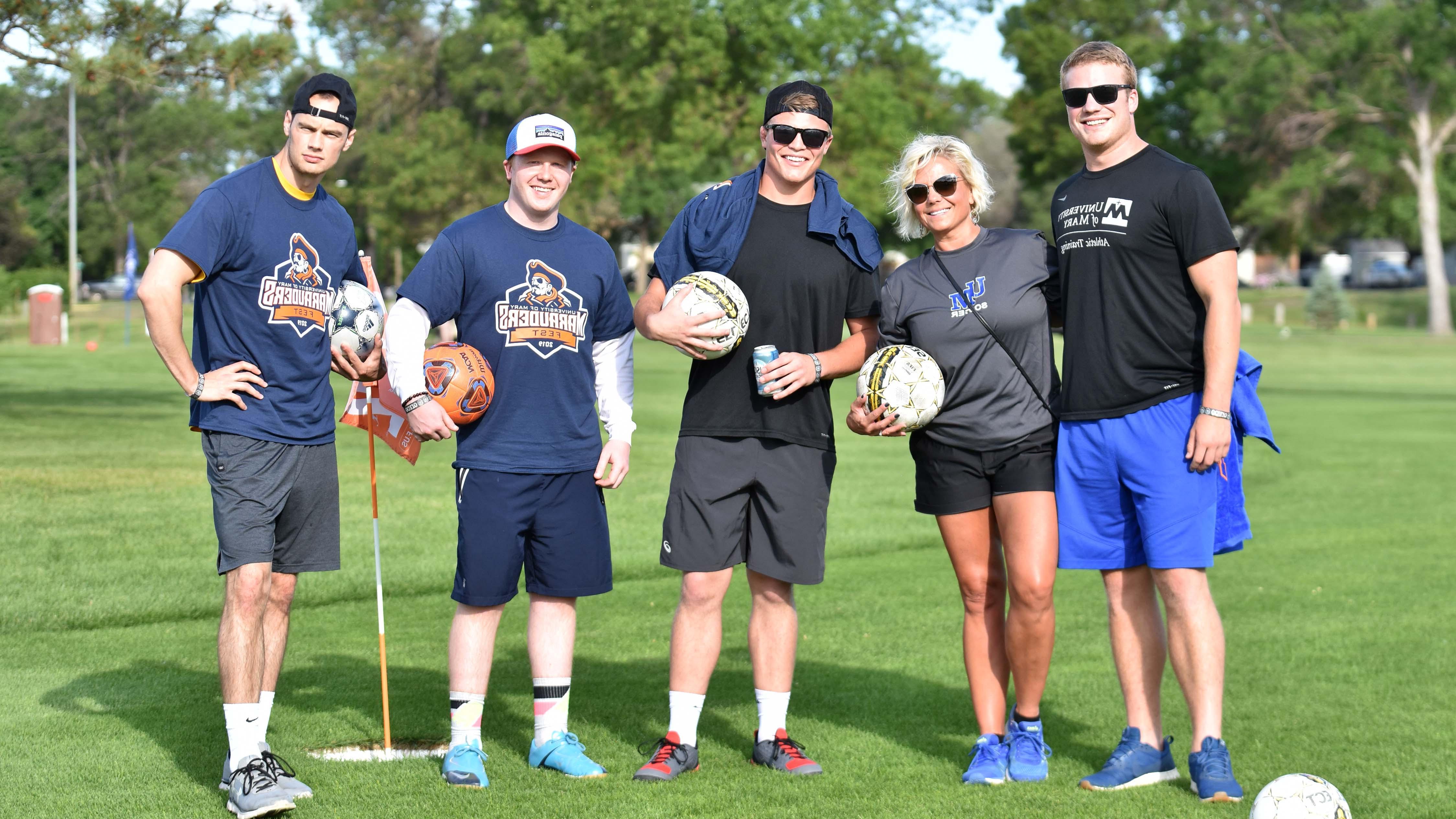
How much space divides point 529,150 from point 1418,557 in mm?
8314

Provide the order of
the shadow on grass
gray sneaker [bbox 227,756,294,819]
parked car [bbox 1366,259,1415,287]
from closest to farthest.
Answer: gray sneaker [bbox 227,756,294,819], the shadow on grass, parked car [bbox 1366,259,1415,287]

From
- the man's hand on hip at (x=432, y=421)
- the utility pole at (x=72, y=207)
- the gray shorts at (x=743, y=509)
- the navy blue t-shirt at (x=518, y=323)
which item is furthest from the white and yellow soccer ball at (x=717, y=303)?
the utility pole at (x=72, y=207)

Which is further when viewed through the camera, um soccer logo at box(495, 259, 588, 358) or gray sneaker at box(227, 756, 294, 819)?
um soccer logo at box(495, 259, 588, 358)

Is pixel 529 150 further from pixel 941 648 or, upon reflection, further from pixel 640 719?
pixel 941 648

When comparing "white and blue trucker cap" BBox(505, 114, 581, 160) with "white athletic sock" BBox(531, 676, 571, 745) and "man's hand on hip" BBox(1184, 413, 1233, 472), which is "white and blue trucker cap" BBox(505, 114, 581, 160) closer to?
"white athletic sock" BBox(531, 676, 571, 745)

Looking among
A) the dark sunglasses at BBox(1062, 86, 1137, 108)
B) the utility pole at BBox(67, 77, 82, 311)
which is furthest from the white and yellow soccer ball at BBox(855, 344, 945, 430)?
the utility pole at BBox(67, 77, 82, 311)

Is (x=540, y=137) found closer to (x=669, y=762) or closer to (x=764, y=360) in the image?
(x=764, y=360)

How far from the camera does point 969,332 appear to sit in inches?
204

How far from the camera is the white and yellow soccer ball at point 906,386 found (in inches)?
199

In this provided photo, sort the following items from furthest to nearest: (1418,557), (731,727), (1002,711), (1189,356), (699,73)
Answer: (699,73)
(1418,557)
(731,727)
(1002,711)
(1189,356)

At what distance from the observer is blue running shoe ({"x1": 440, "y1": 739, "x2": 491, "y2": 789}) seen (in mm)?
5141

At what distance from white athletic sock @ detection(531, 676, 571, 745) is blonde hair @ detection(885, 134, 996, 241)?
220 centimetres

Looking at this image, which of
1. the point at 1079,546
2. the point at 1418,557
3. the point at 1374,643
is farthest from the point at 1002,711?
the point at 1418,557

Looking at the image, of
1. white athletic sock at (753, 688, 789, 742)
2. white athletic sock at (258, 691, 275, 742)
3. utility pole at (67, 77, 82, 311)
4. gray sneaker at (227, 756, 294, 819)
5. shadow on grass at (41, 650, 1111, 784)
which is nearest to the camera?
gray sneaker at (227, 756, 294, 819)
